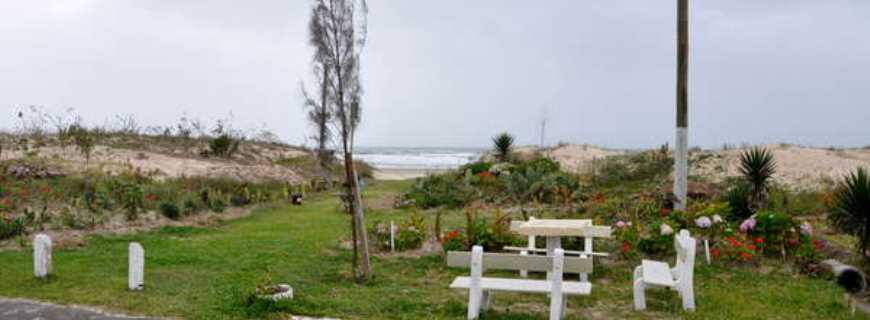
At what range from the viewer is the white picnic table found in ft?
27.6

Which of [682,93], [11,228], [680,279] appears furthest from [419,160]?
[680,279]

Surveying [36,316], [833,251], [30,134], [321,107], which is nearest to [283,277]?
[321,107]

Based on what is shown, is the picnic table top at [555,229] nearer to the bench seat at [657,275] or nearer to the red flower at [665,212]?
the bench seat at [657,275]

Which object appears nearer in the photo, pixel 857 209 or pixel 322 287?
pixel 322 287

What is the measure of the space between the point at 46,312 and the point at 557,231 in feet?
17.9

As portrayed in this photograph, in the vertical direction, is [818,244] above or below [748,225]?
below

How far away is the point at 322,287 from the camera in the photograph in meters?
8.09

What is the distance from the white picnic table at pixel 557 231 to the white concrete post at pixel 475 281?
204 centimetres

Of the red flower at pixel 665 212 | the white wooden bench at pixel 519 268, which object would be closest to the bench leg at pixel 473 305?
the white wooden bench at pixel 519 268

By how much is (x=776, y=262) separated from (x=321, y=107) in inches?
246

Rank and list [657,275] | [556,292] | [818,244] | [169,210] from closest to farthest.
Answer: [556,292]
[657,275]
[818,244]
[169,210]

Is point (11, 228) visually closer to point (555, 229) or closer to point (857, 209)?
point (555, 229)

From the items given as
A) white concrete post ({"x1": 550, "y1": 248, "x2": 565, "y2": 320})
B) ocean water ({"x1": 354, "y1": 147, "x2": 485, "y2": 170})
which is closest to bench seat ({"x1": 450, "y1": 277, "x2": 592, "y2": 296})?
white concrete post ({"x1": 550, "y1": 248, "x2": 565, "y2": 320})

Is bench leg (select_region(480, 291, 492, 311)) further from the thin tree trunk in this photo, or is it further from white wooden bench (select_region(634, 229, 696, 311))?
the thin tree trunk
